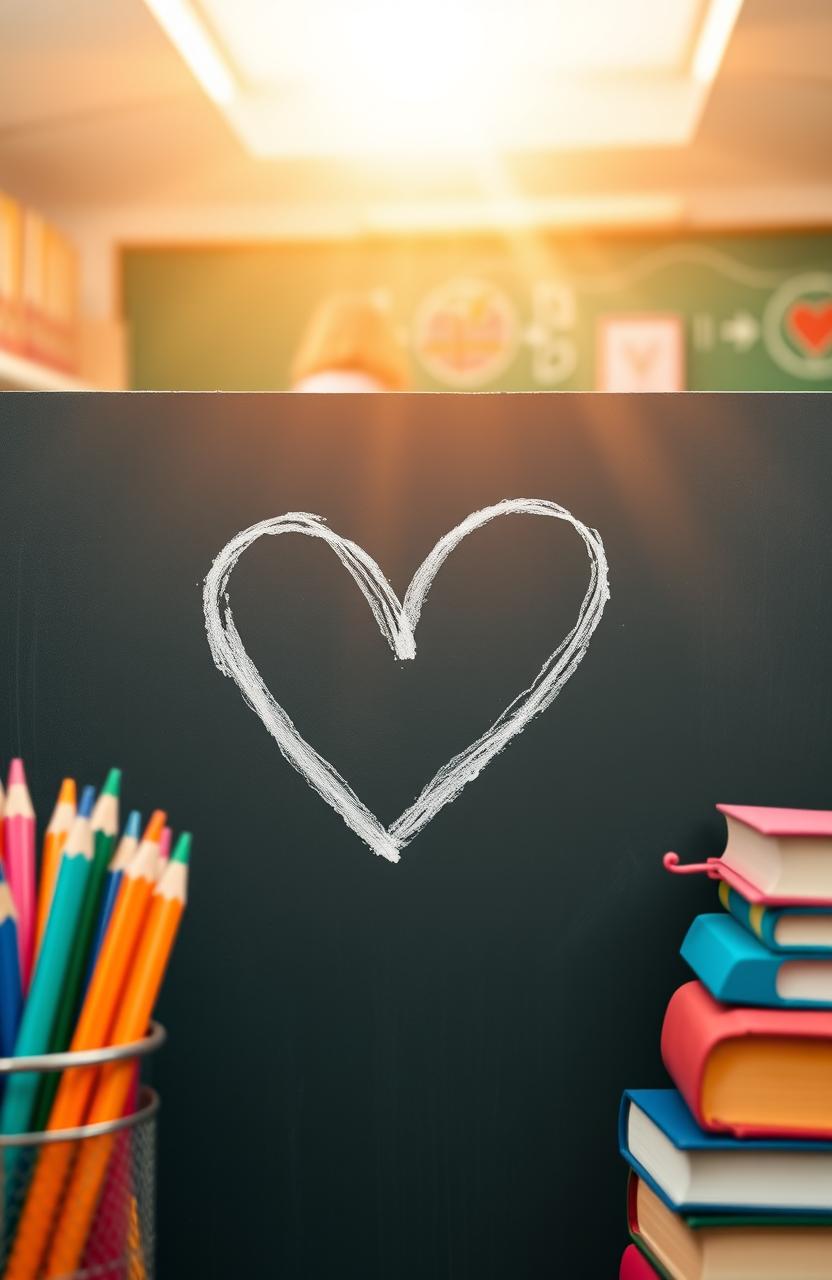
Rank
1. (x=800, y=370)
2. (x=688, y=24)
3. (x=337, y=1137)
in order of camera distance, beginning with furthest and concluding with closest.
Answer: (x=800, y=370) < (x=688, y=24) < (x=337, y=1137)

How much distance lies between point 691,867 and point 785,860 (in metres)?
0.08

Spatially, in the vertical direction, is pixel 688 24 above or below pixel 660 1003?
above

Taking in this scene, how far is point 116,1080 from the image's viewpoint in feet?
1.64

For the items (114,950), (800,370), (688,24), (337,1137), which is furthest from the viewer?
(800,370)

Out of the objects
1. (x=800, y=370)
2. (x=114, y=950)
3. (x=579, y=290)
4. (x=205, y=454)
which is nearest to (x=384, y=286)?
(x=579, y=290)

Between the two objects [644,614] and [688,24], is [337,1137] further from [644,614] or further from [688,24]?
[688,24]

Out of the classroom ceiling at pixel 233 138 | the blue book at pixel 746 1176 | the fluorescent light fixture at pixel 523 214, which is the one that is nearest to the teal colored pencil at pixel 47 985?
the blue book at pixel 746 1176

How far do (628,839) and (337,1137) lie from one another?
0.24 metres

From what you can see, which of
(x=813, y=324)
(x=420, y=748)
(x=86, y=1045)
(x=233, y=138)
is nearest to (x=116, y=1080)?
(x=86, y=1045)

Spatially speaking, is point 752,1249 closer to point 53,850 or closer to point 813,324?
point 53,850

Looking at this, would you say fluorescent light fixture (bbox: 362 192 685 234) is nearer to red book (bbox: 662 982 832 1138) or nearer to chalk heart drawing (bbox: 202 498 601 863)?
chalk heart drawing (bbox: 202 498 601 863)

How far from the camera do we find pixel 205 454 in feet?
2.31

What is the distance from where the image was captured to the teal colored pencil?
489 mm

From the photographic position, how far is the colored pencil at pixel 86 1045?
1.59 feet
